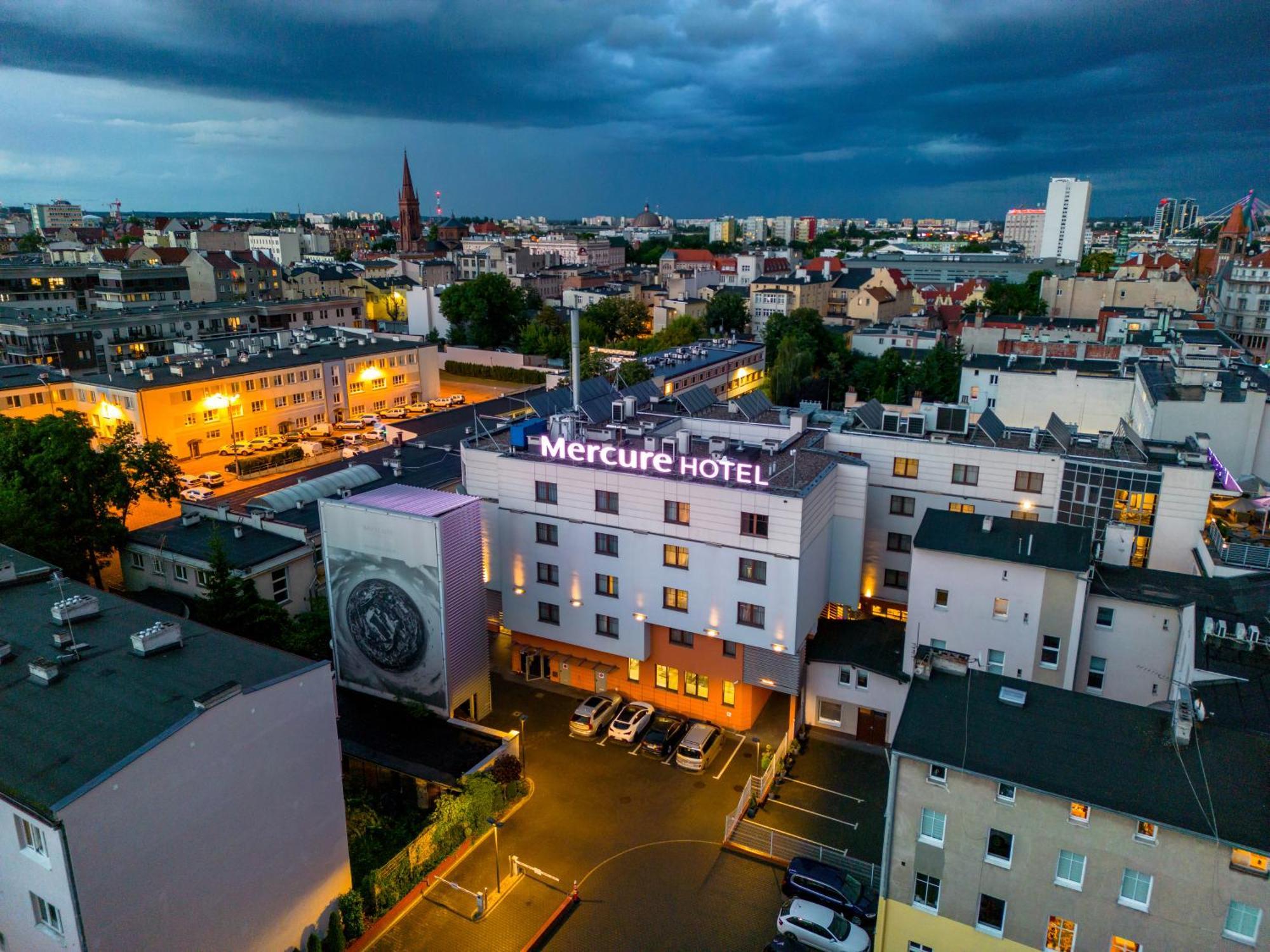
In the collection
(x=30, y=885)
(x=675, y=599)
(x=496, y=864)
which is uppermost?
(x=30, y=885)

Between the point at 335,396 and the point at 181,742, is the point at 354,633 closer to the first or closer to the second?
the point at 181,742

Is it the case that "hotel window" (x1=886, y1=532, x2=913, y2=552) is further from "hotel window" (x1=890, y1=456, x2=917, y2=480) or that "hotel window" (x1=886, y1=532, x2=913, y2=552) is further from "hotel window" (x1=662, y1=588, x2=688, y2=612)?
"hotel window" (x1=662, y1=588, x2=688, y2=612)

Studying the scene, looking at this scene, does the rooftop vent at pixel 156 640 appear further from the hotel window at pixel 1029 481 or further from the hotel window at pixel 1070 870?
the hotel window at pixel 1029 481

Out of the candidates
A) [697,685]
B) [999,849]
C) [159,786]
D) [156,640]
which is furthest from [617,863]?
[156,640]

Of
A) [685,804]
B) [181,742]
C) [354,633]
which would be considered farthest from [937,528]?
[181,742]

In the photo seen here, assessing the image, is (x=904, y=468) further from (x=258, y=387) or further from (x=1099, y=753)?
(x=258, y=387)

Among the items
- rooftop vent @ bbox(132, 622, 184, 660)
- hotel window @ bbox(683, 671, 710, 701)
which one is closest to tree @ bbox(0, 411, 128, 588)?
rooftop vent @ bbox(132, 622, 184, 660)
